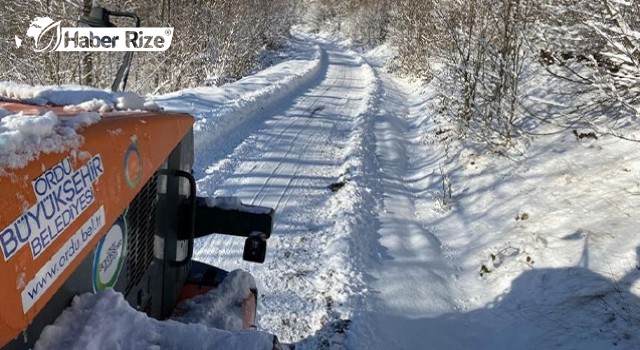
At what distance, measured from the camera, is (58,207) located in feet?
4.42

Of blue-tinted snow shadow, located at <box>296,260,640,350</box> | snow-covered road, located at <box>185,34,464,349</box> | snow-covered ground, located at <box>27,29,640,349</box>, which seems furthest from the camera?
snow-covered road, located at <box>185,34,464,349</box>

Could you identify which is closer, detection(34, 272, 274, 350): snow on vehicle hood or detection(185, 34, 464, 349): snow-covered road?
detection(34, 272, 274, 350): snow on vehicle hood

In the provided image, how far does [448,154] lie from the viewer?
9242 mm

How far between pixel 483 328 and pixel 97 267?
3703 mm

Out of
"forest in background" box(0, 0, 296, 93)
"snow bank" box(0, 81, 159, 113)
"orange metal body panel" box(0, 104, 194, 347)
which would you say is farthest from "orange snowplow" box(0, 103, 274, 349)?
"forest in background" box(0, 0, 296, 93)

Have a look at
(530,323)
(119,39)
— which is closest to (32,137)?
(119,39)

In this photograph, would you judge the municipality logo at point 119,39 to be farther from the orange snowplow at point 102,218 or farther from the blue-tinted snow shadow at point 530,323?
the blue-tinted snow shadow at point 530,323

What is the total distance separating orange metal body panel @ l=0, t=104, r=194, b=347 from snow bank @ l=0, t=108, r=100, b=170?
2 cm

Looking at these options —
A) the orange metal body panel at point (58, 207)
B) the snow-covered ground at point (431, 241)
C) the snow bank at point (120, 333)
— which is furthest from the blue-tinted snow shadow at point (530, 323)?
the orange metal body panel at point (58, 207)

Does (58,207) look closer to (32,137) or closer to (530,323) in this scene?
(32,137)

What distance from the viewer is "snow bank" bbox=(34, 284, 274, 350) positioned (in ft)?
4.67

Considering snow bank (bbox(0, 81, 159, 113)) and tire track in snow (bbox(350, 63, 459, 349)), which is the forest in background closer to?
tire track in snow (bbox(350, 63, 459, 349))

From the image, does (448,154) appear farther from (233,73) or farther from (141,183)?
(233,73)

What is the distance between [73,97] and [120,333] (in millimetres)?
1105
